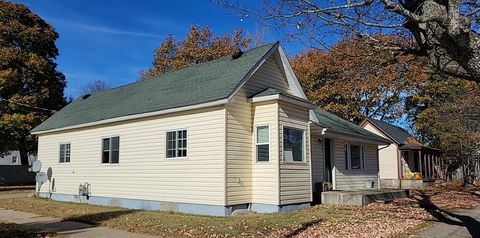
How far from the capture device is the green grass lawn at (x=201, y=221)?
10.5 m

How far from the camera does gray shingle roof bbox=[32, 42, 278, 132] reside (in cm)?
1453

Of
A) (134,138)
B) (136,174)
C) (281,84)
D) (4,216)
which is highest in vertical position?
(281,84)

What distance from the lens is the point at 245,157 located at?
14125 mm

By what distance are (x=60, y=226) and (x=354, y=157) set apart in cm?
1429

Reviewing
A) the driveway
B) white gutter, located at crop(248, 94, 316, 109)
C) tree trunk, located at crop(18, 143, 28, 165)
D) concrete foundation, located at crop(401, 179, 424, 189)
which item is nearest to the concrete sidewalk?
white gutter, located at crop(248, 94, 316, 109)

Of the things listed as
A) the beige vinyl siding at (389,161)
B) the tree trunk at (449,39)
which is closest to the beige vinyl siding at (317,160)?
the tree trunk at (449,39)

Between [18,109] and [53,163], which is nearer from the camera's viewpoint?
[53,163]

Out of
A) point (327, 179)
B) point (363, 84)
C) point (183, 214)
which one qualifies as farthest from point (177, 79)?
point (363, 84)

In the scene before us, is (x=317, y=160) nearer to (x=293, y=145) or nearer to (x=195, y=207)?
(x=293, y=145)

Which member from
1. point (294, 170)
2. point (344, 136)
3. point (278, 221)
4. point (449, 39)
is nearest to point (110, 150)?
point (294, 170)

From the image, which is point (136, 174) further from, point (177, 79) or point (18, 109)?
point (18, 109)

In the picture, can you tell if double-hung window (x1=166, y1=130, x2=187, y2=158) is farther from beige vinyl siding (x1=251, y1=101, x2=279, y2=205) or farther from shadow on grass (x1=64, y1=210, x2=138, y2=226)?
shadow on grass (x1=64, y1=210, x2=138, y2=226)

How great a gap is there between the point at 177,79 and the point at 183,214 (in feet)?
21.4

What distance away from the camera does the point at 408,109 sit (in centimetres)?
4247
